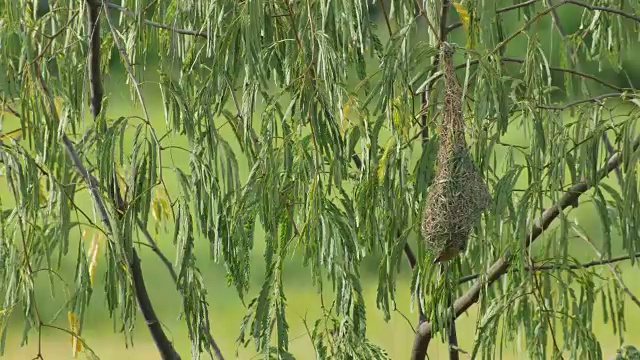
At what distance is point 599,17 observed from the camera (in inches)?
71.3

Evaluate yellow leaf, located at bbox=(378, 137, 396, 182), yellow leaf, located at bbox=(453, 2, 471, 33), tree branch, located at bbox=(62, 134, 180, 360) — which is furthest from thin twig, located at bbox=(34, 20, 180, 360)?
yellow leaf, located at bbox=(453, 2, 471, 33)

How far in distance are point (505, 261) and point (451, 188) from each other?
372 mm

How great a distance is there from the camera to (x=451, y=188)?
131cm

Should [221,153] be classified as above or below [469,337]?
above

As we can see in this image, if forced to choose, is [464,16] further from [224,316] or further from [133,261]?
[224,316]

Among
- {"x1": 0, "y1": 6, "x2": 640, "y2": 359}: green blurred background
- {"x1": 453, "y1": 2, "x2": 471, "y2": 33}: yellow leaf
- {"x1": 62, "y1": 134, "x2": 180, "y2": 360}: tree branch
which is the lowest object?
A: {"x1": 0, "y1": 6, "x2": 640, "y2": 359}: green blurred background

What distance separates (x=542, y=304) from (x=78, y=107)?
0.73m

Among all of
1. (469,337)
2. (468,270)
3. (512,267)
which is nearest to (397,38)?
(512,267)

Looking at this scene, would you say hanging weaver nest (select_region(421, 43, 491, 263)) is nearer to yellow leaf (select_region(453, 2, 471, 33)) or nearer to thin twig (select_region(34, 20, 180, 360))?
yellow leaf (select_region(453, 2, 471, 33))

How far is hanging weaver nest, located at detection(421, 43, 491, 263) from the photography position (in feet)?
→ 4.24

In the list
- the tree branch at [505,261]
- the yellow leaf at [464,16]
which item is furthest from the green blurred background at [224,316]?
the yellow leaf at [464,16]

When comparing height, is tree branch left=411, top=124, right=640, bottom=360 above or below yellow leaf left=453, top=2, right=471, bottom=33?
below

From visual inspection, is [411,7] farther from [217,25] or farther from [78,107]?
[78,107]

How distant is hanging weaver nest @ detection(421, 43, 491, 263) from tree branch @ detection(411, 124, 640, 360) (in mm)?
72
